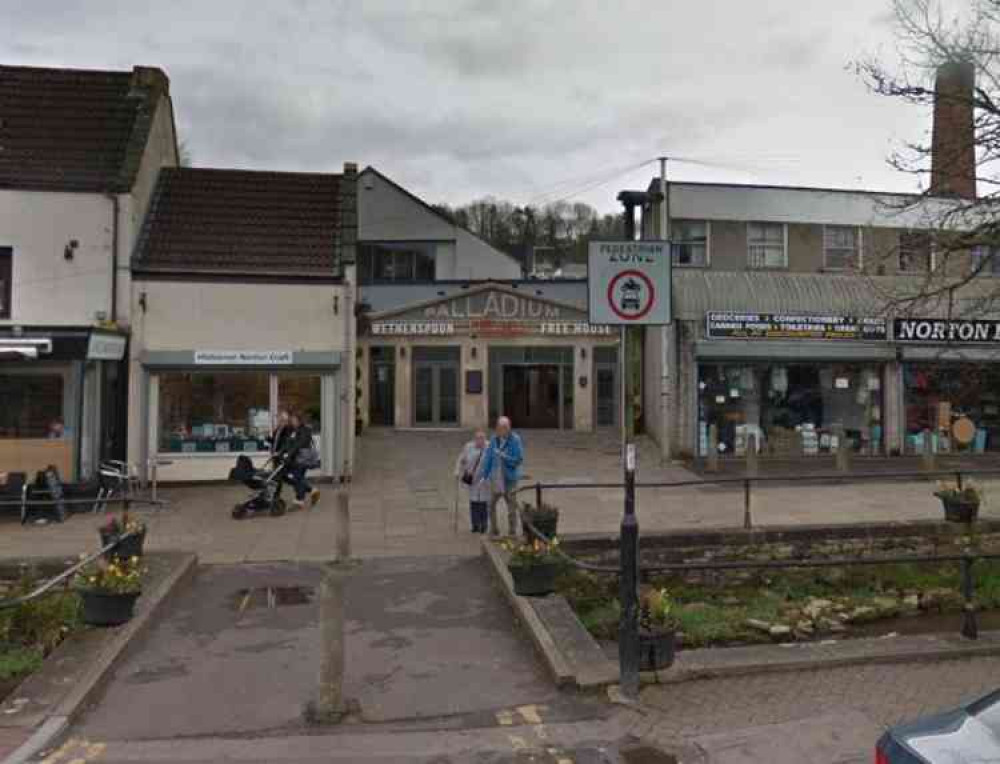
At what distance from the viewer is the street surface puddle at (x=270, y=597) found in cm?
812

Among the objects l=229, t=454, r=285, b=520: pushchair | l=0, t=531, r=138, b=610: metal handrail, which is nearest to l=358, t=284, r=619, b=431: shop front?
l=229, t=454, r=285, b=520: pushchair

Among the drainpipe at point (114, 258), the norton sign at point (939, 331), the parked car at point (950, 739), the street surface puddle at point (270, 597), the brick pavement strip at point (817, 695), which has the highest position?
the drainpipe at point (114, 258)

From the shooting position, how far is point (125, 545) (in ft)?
27.8

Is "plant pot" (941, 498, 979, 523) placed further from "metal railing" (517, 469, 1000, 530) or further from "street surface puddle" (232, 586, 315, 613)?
"street surface puddle" (232, 586, 315, 613)

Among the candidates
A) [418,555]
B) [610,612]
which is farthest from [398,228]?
[610,612]

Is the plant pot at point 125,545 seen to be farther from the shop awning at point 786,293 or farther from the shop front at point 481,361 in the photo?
the shop front at point 481,361

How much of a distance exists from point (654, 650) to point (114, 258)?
48.7 ft

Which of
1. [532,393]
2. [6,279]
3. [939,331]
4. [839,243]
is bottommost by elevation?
[532,393]

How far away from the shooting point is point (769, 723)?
5.00 m

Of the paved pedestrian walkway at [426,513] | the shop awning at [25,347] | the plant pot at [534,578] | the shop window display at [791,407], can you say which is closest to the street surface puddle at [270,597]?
the paved pedestrian walkway at [426,513]

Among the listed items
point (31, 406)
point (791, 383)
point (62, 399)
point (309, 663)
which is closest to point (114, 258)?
point (62, 399)

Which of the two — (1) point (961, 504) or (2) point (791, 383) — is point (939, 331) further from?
(1) point (961, 504)

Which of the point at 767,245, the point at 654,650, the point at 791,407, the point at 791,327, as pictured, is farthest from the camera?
the point at 767,245

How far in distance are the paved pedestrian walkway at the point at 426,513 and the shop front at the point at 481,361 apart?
627 cm
